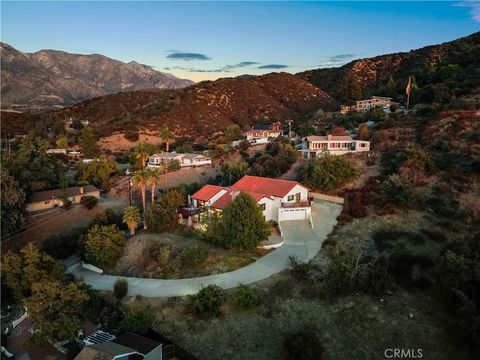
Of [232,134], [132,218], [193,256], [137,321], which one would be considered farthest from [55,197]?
[232,134]

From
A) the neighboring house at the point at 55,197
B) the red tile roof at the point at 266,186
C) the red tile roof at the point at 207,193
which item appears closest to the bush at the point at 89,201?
the neighboring house at the point at 55,197

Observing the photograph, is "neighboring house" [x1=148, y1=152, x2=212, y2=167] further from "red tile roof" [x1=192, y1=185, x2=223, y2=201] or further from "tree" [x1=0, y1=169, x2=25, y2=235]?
"tree" [x1=0, y1=169, x2=25, y2=235]

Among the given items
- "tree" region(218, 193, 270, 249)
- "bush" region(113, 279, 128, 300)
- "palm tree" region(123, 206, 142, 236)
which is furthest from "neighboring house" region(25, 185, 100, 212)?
"tree" region(218, 193, 270, 249)

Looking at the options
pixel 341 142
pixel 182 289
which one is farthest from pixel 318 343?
pixel 341 142

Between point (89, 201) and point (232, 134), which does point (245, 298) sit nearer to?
point (89, 201)

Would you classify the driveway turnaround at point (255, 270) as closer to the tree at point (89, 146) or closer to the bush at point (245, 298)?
the bush at point (245, 298)
